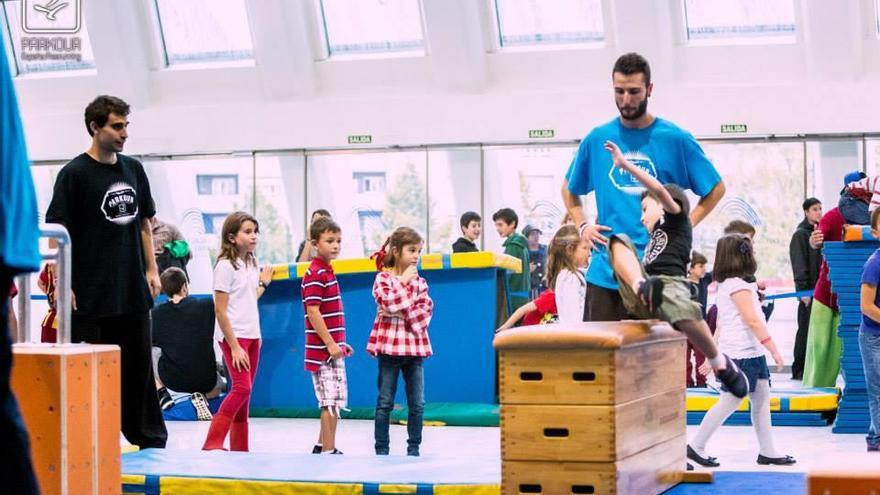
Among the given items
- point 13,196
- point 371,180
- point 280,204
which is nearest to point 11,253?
point 13,196

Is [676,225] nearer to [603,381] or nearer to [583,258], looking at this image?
[603,381]

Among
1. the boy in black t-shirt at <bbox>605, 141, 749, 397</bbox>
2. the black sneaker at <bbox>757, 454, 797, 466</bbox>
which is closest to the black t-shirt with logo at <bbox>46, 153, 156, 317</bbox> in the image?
the boy in black t-shirt at <bbox>605, 141, 749, 397</bbox>

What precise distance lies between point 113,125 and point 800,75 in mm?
12021

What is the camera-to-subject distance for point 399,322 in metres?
7.64

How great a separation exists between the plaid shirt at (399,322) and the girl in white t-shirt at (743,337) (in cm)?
176

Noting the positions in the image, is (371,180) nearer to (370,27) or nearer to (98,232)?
(370,27)

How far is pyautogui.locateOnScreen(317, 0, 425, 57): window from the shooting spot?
17.9 meters

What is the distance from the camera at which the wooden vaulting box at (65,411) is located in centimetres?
491

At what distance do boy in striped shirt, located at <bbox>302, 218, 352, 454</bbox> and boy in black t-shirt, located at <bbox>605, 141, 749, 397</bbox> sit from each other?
8.35ft

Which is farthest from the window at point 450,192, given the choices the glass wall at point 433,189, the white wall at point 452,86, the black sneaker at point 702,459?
the black sneaker at point 702,459

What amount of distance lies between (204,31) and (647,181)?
575 inches

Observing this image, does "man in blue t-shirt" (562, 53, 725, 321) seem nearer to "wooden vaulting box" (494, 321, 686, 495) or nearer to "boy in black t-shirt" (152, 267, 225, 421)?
"wooden vaulting box" (494, 321, 686, 495)

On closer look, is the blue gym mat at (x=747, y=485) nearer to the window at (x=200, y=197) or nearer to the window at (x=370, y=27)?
the window at (x=370, y=27)

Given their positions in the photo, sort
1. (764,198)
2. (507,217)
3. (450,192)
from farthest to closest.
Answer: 1. (450,192)
2. (764,198)
3. (507,217)
